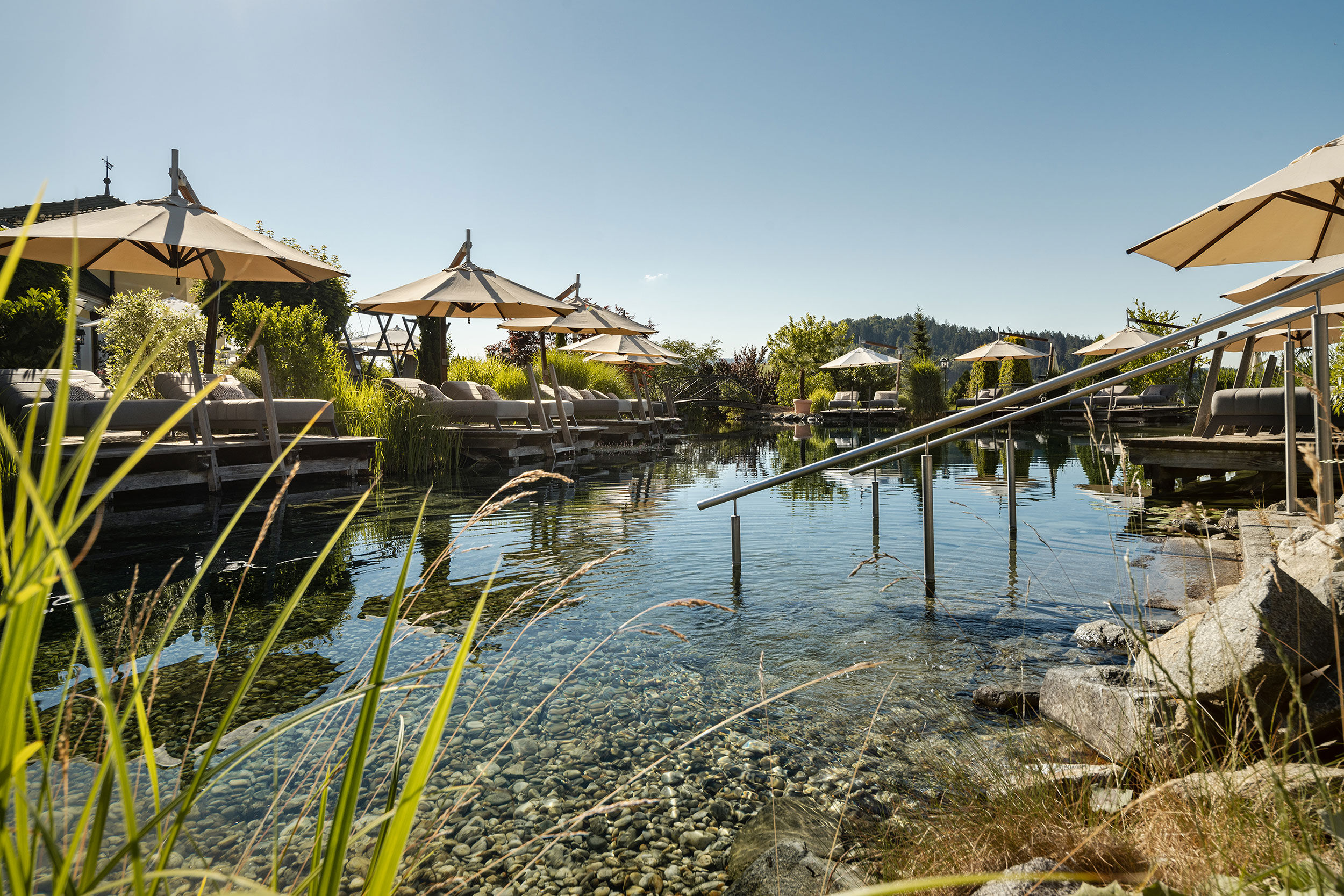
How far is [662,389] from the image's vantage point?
2889 cm

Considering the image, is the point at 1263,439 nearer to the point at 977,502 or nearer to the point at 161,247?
the point at 977,502

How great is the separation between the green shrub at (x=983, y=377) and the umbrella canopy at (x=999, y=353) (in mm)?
4721

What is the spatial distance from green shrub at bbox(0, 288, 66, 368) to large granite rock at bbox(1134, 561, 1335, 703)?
52.2 feet

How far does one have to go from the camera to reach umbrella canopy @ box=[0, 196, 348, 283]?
7402mm

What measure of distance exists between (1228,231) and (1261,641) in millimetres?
5164

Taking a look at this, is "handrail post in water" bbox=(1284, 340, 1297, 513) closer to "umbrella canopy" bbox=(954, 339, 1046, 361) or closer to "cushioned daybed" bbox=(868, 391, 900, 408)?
"umbrella canopy" bbox=(954, 339, 1046, 361)

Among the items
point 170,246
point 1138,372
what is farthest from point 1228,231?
point 170,246

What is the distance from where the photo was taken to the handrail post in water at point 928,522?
4.61m

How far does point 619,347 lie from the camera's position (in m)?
19.6

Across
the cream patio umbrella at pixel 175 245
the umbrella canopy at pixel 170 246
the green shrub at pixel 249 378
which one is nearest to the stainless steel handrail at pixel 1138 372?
the cream patio umbrella at pixel 175 245

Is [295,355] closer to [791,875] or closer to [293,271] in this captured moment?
[293,271]

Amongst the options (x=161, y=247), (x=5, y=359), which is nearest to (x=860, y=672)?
(x=161, y=247)

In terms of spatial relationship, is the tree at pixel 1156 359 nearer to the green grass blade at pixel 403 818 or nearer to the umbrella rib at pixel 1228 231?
the umbrella rib at pixel 1228 231

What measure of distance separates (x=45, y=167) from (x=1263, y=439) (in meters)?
9.34
